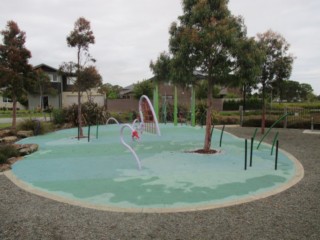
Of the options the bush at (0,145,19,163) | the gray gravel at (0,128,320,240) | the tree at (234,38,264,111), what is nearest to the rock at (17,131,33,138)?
the bush at (0,145,19,163)

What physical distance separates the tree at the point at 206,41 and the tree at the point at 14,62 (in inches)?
368

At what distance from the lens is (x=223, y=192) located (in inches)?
233

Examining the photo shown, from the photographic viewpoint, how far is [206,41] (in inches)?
345

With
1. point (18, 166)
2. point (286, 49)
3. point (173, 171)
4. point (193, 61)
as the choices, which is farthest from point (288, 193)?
point (286, 49)

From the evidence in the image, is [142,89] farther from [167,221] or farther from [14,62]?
[167,221]

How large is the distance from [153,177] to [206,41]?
14.2 ft

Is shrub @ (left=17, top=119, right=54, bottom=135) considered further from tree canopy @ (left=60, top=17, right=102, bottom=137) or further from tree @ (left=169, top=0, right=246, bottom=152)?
tree @ (left=169, top=0, right=246, bottom=152)

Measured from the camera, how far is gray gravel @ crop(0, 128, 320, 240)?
13.3 feet

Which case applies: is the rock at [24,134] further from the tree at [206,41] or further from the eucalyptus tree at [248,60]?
the eucalyptus tree at [248,60]

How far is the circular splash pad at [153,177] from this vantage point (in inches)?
216

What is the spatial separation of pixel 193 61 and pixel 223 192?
16.0 feet

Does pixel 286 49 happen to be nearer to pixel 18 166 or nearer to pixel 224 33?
pixel 224 33

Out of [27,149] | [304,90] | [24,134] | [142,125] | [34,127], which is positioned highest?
[304,90]

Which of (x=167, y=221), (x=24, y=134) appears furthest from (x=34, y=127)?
(x=167, y=221)
